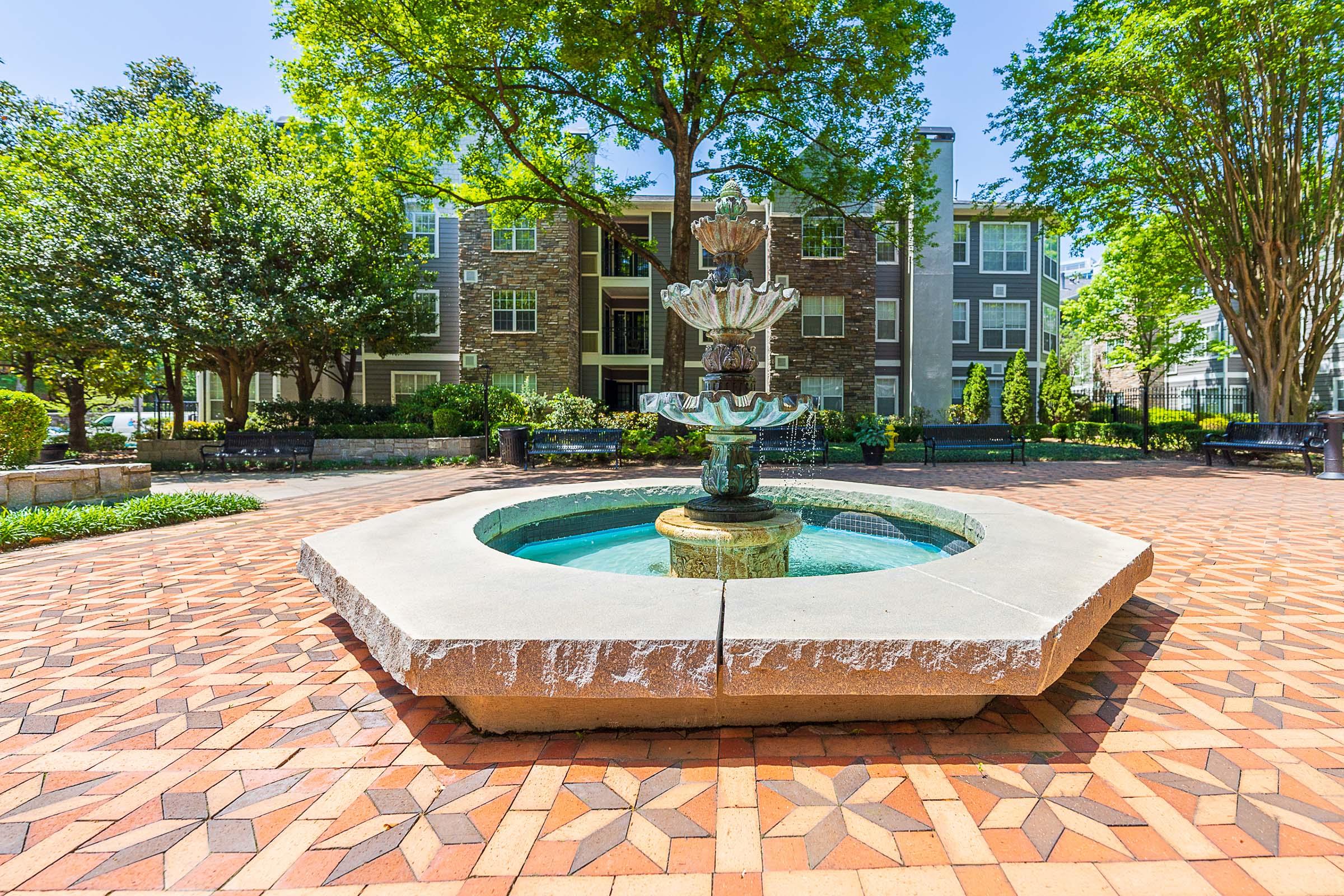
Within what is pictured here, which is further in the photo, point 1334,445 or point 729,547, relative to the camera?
point 1334,445

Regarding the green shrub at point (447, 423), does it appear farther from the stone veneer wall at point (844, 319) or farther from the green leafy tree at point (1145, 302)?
the green leafy tree at point (1145, 302)

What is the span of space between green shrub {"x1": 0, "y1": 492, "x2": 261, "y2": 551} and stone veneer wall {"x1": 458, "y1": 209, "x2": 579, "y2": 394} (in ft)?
45.5

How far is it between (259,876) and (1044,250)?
31.7 meters

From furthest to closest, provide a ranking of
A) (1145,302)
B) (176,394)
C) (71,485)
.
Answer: (1145,302), (176,394), (71,485)

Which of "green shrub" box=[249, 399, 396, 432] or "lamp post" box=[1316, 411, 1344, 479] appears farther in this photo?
"green shrub" box=[249, 399, 396, 432]

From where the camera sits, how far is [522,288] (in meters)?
21.9

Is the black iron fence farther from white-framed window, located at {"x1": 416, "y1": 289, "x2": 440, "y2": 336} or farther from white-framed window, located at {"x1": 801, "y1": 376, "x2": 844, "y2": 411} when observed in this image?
white-framed window, located at {"x1": 416, "y1": 289, "x2": 440, "y2": 336}

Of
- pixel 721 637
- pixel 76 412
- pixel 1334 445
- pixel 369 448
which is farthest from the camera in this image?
pixel 76 412

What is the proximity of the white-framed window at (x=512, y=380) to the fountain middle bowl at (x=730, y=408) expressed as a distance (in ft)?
59.4

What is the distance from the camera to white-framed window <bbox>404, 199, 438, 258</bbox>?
22703 mm

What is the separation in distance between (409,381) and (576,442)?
1236 centimetres

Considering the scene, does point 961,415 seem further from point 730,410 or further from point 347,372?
point 347,372

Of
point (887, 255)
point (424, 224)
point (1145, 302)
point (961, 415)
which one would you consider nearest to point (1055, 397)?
point (961, 415)

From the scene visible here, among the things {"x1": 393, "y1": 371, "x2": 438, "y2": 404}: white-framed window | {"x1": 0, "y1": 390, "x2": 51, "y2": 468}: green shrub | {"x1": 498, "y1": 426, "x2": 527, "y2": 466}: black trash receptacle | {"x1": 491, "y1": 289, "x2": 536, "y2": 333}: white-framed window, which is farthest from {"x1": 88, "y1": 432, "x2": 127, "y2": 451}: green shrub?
{"x1": 498, "y1": 426, "x2": 527, "y2": 466}: black trash receptacle
